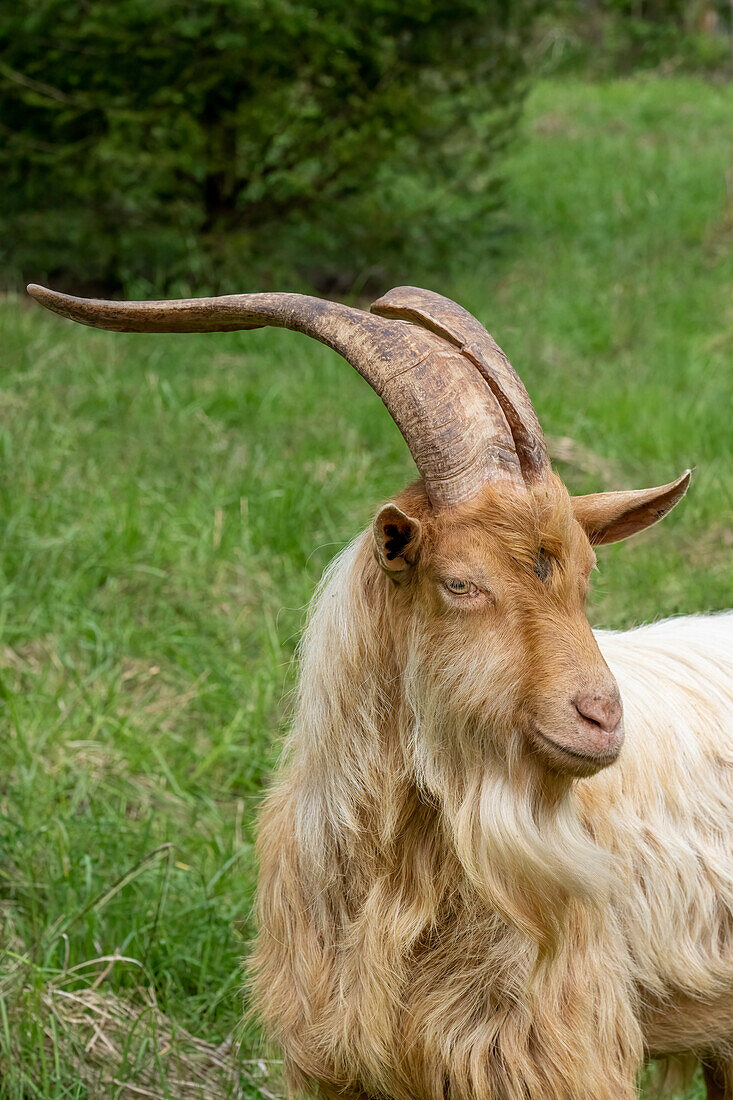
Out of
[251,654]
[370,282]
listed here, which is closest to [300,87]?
[370,282]

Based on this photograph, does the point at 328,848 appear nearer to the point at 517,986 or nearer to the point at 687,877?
the point at 517,986

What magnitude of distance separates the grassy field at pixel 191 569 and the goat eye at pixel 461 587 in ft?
4.40

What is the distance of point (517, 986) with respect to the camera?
244cm

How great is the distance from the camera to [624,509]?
2.52 metres

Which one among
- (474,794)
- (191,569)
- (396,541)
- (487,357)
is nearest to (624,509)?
(487,357)

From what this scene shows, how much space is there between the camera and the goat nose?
2.15 metres

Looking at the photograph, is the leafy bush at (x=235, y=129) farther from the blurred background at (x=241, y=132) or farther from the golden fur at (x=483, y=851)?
the golden fur at (x=483, y=851)

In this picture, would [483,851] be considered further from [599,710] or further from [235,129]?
[235,129]

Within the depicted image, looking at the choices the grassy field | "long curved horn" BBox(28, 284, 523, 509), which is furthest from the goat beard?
the grassy field

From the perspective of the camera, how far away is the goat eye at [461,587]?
226 centimetres

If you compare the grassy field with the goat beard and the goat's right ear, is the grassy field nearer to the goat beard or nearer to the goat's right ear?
the goat beard

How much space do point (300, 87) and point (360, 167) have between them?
0.69m

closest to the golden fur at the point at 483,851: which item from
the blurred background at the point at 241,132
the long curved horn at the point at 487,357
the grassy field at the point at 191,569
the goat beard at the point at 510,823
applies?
the goat beard at the point at 510,823

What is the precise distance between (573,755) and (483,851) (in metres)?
0.31
